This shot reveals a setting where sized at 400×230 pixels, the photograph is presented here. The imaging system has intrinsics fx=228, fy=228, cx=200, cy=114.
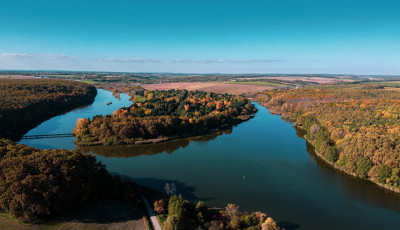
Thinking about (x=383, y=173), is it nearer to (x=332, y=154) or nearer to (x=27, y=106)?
(x=332, y=154)

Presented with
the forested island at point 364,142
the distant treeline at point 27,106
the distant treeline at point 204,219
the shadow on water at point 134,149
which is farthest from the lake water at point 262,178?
the distant treeline at point 27,106

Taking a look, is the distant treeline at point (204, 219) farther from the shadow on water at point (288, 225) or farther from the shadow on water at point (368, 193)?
the shadow on water at point (368, 193)

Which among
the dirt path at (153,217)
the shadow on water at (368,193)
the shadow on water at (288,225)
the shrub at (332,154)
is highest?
the shrub at (332,154)

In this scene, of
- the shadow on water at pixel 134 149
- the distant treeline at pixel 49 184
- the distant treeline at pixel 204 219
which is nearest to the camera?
Answer: the distant treeline at pixel 204 219

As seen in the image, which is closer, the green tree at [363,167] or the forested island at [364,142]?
the forested island at [364,142]

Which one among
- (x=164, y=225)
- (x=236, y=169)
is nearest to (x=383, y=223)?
(x=236, y=169)

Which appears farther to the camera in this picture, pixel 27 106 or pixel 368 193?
pixel 27 106

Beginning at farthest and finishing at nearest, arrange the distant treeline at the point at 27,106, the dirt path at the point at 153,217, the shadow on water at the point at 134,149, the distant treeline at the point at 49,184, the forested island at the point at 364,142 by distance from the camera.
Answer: the distant treeline at the point at 27,106, the shadow on water at the point at 134,149, the forested island at the point at 364,142, the dirt path at the point at 153,217, the distant treeline at the point at 49,184

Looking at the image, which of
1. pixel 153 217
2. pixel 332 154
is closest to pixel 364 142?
pixel 332 154
